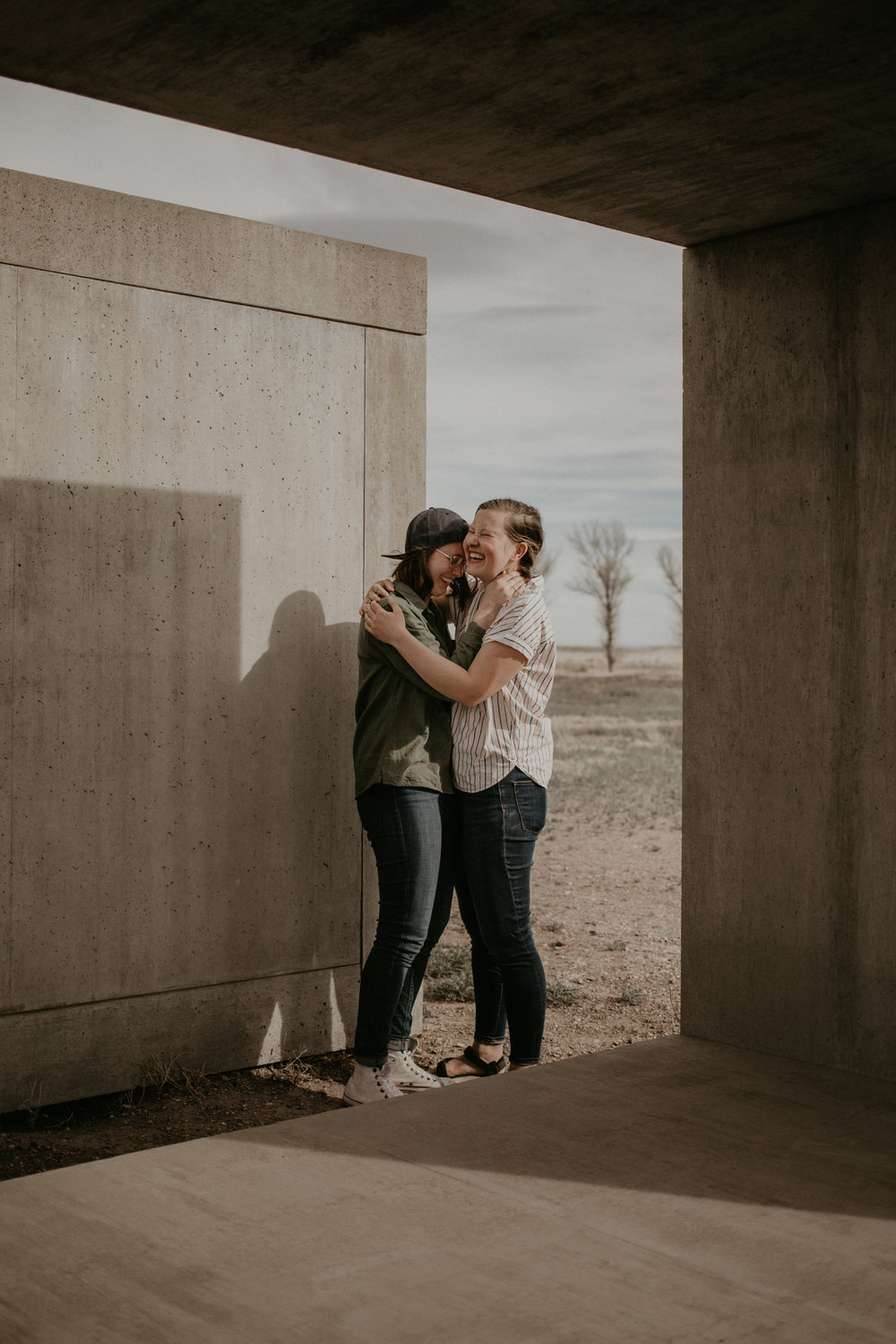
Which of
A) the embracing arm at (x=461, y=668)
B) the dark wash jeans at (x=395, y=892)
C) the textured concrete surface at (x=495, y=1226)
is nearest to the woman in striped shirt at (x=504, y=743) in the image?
the embracing arm at (x=461, y=668)

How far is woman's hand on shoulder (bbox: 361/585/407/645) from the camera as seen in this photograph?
4.23 m

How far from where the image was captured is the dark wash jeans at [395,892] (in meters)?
4.30

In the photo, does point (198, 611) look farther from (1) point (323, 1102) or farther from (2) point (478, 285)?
(2) point (478, 285)

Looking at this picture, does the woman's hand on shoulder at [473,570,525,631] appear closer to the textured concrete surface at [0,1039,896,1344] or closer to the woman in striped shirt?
the woman in striped shirt

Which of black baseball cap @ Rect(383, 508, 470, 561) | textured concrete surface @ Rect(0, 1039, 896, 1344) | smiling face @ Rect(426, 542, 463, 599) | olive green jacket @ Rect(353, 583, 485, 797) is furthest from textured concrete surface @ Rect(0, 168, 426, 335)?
textured concrete surface @ Rect(0, 1039, 896, 1344)

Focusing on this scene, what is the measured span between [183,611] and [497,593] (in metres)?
1.24

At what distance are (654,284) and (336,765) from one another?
53.9 meters

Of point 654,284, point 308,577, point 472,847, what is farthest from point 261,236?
point 654,284

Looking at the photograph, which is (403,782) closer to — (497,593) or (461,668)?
(461,668)

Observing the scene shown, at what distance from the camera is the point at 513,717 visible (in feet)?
14.2

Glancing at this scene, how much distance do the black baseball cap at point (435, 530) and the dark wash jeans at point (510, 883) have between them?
0.85 metres

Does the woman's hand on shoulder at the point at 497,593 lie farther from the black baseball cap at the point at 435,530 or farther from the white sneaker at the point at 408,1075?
the white sneaker at the point at 408,1075

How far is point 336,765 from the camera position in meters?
5.20

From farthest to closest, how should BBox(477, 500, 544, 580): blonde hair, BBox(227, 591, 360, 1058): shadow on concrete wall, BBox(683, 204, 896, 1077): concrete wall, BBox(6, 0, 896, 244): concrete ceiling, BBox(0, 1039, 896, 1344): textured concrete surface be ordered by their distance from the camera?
BBox(227, 591, 360, 1058): shadow on concrete wall → BBox(477, 500, 544, 580): blonde hair → BBox(683, 204, 896, 1077): concrete wall → BBox(6, 0, 896, 244): concrete ceiling → BBox(0, 1039, 896, 1344): textured concrete surface
